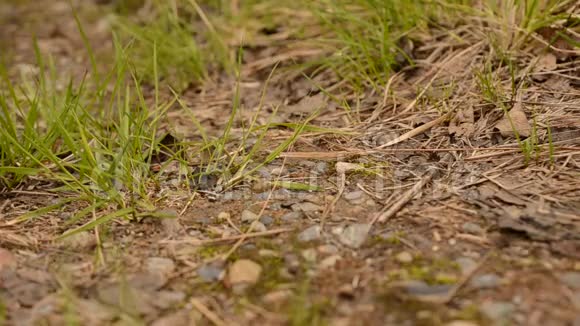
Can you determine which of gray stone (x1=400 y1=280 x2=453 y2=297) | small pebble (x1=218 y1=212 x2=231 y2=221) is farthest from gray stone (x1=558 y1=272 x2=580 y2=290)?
small pebble (x1=218 y1=212 x2=231 y2=221)

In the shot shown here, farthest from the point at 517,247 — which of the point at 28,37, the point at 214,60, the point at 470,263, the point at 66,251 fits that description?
the point at 28,37

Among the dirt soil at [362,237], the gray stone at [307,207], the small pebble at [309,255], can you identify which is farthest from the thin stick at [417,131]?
the small pebble at [309,255]

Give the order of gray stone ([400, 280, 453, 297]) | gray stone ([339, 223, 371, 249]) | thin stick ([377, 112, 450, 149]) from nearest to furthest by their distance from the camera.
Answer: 1. gray stone ([400, 280, 453, 297])
2. gray stone ([339, 223, 371, 249])
3. thin stick ([377, 112, 450, 149])

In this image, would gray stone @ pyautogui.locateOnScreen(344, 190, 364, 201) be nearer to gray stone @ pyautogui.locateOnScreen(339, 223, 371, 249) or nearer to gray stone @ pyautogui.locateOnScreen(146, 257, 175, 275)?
gray stone @ pyautogui.locateOnScreen(339, 223, 371, 249)

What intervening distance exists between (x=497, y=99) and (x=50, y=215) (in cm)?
162

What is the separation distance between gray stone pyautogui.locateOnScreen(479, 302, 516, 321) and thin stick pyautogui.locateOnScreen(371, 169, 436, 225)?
17.8 inches

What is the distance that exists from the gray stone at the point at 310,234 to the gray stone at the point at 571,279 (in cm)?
65

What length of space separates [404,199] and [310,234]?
0.32 m

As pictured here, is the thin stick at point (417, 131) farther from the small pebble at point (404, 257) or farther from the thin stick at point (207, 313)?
A: the thin stick at point (207, 313)

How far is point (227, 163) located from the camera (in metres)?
2.29

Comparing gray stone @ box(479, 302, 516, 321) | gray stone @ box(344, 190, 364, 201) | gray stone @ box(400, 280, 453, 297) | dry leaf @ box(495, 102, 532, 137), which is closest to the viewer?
gray stone @ box(479, 302, 516, 321)

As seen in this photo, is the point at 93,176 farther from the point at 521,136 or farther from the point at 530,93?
the point at 530,93

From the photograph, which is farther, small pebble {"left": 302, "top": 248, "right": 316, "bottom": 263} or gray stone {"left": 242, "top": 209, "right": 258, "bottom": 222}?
gray stone {"left": 242, "top": 209, "right": 258, "bottom": 222}

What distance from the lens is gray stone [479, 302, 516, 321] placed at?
147 centimetres
